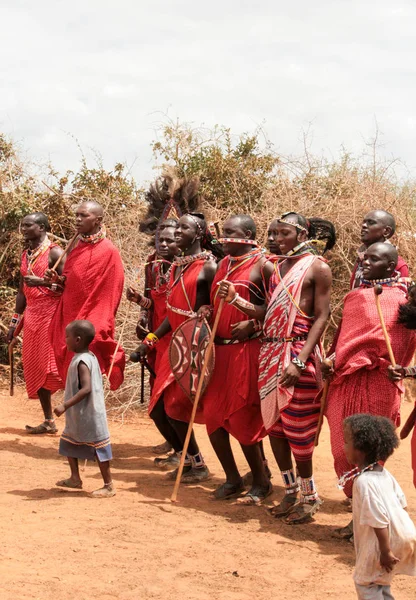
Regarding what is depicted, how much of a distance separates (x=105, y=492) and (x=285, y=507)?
1.34 meters

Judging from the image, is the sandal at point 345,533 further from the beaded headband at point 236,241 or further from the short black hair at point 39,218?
the short black hair at point 39,218

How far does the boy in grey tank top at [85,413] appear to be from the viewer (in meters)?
5.96

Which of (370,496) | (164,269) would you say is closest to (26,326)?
(164,269)

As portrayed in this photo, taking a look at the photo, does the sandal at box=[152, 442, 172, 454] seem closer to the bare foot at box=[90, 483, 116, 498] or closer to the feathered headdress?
the bare foot at box=[90, 483, 116, 498]

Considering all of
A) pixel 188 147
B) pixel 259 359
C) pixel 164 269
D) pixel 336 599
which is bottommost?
pixel 336 599

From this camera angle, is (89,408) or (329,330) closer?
(89,408)

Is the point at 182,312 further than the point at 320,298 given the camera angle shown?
Yes

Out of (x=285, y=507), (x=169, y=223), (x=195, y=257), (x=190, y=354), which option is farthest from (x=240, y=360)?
(x=169, y=223)

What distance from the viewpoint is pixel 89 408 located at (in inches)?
235

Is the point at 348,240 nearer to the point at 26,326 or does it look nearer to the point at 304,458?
the point at 26,326

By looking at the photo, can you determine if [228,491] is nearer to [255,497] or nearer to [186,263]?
[255,497]

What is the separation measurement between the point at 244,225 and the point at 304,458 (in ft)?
5.80

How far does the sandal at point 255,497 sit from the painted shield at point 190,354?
0.83 metres

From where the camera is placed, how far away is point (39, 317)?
8.52 m
